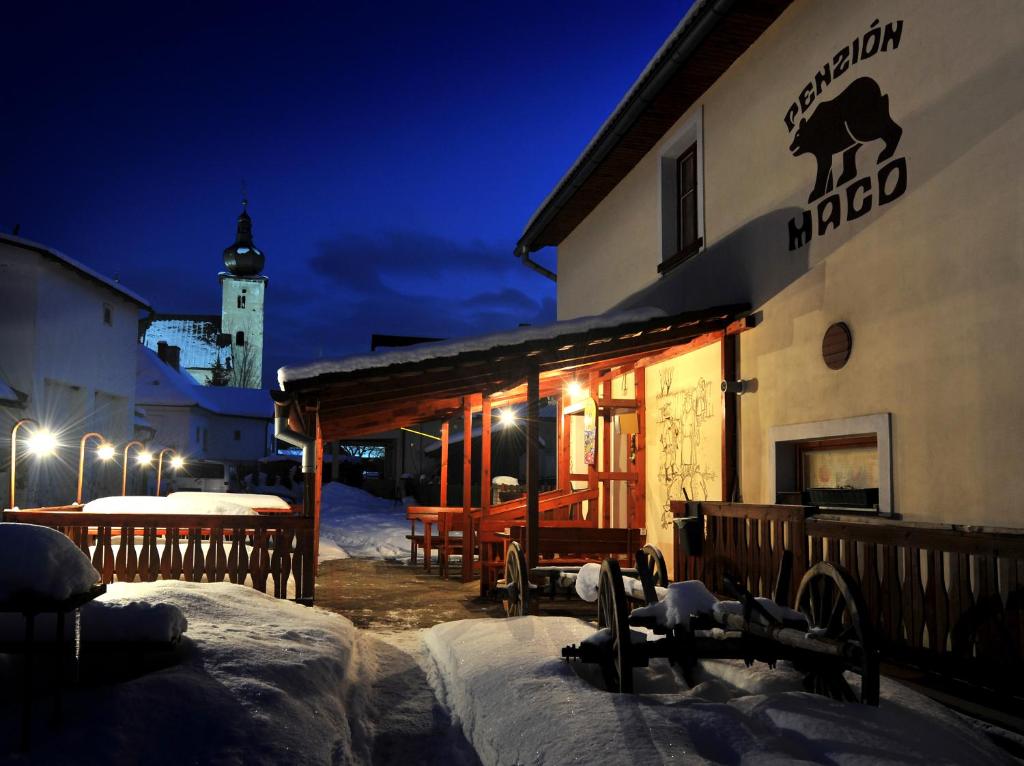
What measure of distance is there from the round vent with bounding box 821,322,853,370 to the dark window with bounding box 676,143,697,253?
3.41 m

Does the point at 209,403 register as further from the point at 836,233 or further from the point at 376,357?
the point at 836,233

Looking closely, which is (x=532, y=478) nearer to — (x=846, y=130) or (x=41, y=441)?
(x=846, y=130)

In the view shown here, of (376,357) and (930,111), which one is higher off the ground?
(930,111)

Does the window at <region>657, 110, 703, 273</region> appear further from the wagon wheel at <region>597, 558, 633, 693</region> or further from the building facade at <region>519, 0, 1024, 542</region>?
the wagon wheel at <region>597, 558, 633, 693</region>

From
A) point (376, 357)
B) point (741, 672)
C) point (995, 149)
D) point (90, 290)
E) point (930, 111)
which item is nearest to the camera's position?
point (741, 672)

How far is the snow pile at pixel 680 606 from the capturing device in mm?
4520

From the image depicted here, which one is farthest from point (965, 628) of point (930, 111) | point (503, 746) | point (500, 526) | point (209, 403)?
point (209, 403)

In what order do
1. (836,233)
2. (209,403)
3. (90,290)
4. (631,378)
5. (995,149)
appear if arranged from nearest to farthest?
(995,149) → (836,233) → (631,378) → (90,290) → (209,403)

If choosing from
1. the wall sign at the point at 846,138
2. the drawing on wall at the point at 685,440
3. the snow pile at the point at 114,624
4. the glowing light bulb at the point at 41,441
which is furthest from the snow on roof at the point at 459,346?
the glowing light bulb at the point at 41,441

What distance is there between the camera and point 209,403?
41.8 m

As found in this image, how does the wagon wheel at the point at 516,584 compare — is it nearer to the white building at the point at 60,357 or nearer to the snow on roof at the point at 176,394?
the white building at the point at 60,357

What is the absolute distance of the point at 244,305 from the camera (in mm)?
74625

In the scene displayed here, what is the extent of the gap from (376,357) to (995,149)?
218 inches

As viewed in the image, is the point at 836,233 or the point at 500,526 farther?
the point at 500,526
